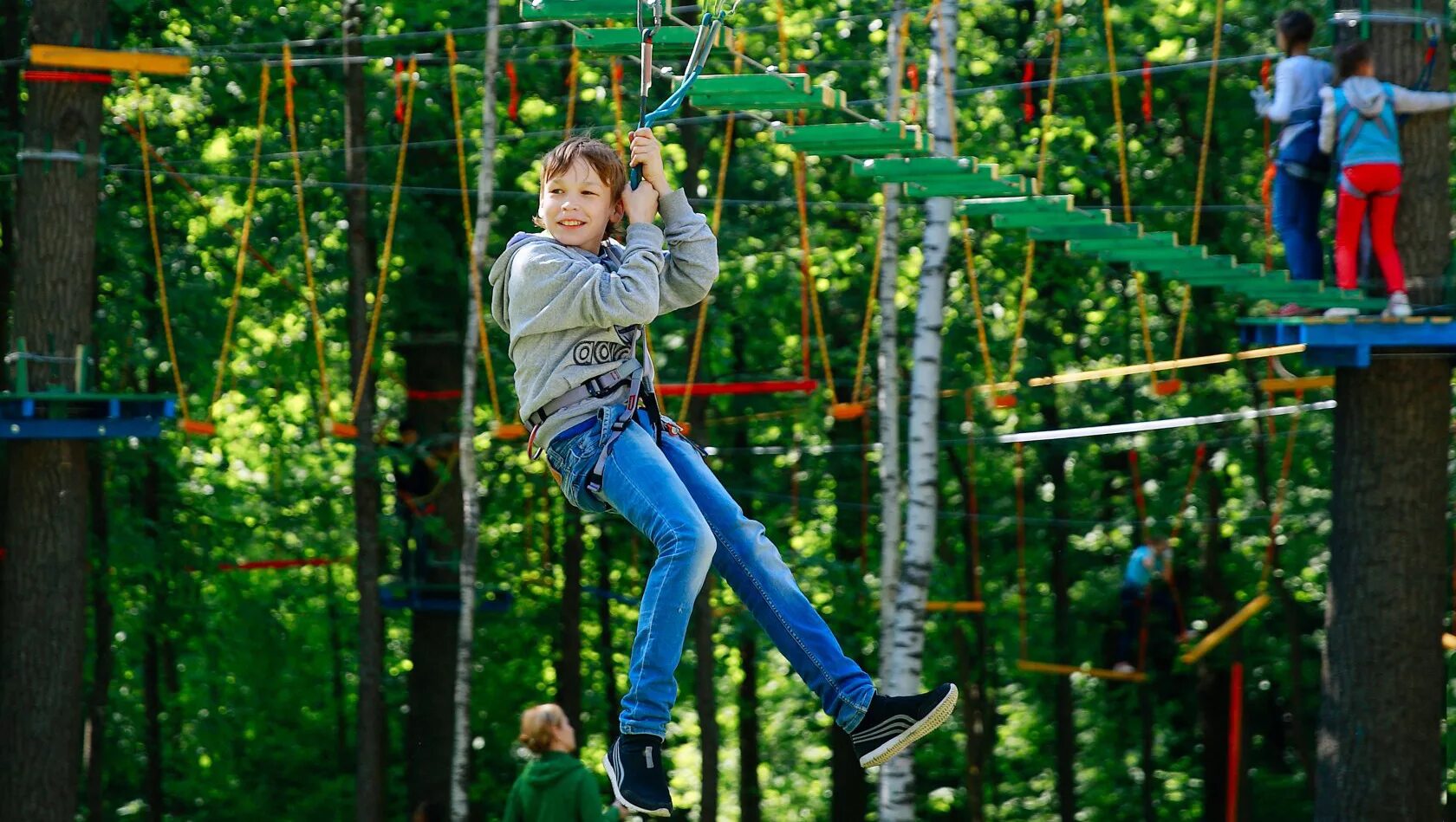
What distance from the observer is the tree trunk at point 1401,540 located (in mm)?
8938

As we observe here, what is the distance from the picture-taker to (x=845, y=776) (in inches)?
721

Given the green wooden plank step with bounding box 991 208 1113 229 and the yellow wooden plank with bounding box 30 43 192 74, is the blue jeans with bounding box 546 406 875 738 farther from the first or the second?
the yellow wooden plank with bounding box 30 43 192 74

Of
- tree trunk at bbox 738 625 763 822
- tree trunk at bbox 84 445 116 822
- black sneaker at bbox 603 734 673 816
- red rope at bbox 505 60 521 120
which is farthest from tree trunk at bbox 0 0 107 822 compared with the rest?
tree trunk at bbox 738 625 763 822

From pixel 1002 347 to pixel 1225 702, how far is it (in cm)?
407

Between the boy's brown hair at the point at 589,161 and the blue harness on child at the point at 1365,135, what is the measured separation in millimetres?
5373

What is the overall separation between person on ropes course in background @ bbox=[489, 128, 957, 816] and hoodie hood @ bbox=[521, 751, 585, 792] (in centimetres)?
268

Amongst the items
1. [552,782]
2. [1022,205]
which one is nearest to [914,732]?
[552,782]

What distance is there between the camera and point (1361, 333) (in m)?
8.59

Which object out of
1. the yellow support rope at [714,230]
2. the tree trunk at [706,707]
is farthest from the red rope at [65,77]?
the tree trunk at [706,707]

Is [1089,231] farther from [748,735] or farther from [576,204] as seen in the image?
[748,735]

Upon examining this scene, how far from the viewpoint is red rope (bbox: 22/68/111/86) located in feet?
35.6

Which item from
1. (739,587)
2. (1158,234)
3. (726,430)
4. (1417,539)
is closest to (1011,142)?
(726,430)

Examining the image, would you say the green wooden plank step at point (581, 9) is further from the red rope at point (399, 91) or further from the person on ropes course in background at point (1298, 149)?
the red rope at point (399, 91)

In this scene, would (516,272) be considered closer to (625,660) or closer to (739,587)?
(739,587)
